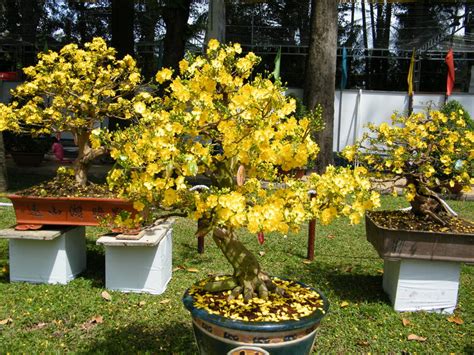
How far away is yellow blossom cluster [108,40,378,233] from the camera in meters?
1.93

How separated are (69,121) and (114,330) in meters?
1.86

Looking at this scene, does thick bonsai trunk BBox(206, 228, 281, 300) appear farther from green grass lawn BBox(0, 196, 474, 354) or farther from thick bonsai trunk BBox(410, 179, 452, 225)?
thick bonsai trunk BBox(410, 179, 452, 225)

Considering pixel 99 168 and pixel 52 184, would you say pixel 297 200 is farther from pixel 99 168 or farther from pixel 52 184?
pixel 99 168

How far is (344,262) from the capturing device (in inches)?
184

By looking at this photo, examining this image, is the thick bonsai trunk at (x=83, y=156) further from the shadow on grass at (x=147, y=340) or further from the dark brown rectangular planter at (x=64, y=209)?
the shadow on grass at (x=147, y=340)

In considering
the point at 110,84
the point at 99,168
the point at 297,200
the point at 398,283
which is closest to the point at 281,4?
the point at 99,168

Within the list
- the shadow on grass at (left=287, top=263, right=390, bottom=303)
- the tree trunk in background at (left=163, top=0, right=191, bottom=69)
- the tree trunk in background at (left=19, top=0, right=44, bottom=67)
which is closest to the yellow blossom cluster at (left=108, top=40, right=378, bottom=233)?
the shadow on grass at (left=287, top=263, right=390, bottom=303)

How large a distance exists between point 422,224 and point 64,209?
2.82 meters

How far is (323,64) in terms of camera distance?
8570 mm

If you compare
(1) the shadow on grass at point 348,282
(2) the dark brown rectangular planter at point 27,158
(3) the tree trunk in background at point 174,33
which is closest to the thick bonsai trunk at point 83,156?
(1) the shadow on grass at point 348,282

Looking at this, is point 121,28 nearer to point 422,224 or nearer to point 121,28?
point 121,28

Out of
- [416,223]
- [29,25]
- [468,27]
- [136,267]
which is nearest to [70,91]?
[136,267]

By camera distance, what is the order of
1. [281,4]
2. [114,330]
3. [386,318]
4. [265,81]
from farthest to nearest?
[281,4]
[386,318]
[114,330]
[265,81]

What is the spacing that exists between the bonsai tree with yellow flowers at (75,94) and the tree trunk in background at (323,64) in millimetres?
4916
